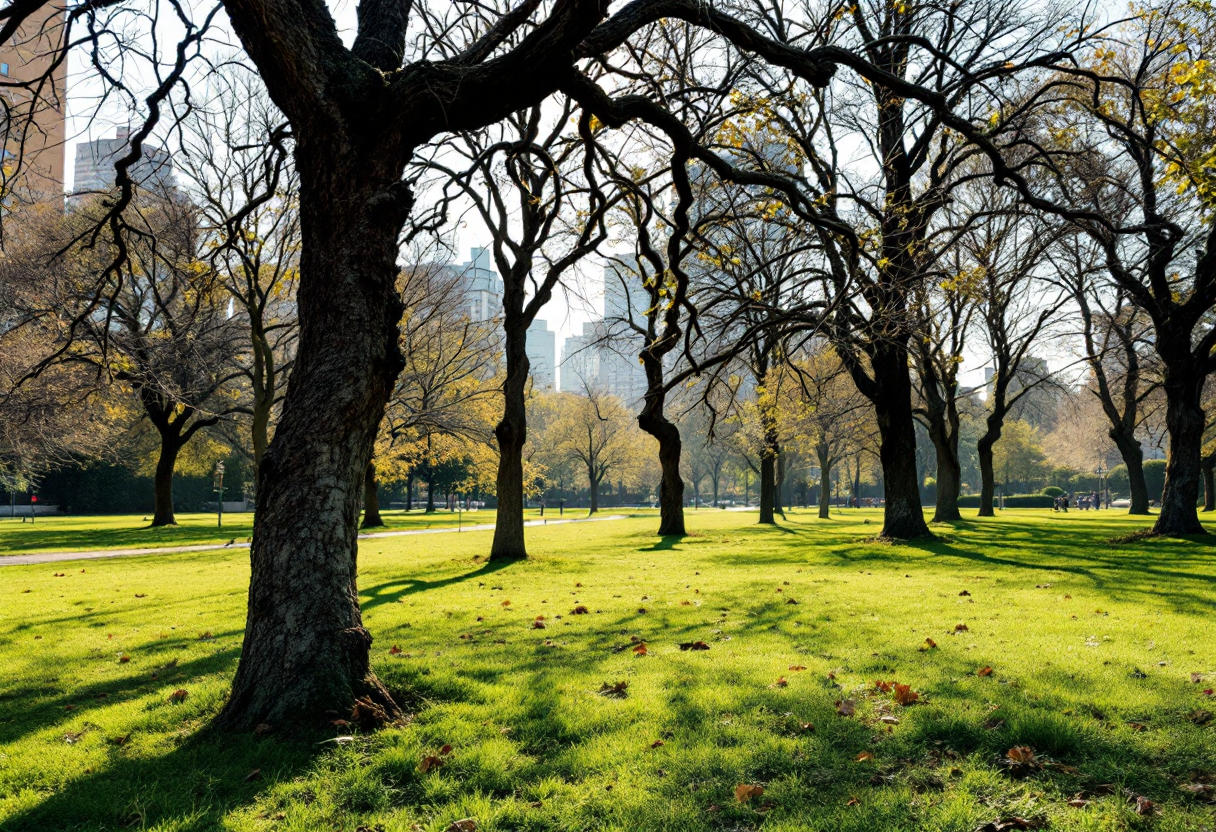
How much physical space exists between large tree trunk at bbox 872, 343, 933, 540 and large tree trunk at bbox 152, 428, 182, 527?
80.7 ft

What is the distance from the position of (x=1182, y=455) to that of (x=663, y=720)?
1637cm

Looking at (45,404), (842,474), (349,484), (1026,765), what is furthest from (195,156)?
(842,474)

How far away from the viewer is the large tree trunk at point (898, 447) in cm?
1625

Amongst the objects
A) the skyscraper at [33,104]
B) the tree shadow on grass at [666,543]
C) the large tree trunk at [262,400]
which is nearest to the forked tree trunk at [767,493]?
the tree shadow on grass at [666,543]

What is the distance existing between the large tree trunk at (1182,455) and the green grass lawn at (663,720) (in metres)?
8.31

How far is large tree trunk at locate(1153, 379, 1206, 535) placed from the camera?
15383mm

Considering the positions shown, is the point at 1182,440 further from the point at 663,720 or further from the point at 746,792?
the point at 746,792

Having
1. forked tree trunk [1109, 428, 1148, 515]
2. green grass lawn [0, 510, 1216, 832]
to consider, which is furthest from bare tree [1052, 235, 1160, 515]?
green grass lawn [0, 510, 1216, 832]

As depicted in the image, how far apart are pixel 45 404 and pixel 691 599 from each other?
1780 centimetres

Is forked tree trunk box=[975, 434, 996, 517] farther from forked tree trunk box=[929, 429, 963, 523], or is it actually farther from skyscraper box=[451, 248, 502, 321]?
skyscraper box=[451, 248, 502, 321]

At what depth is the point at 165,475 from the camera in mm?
27891

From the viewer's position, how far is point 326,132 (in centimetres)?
449

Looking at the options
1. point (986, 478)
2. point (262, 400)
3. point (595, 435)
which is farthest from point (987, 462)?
point (262, 400)

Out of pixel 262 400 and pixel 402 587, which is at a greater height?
pixel 262 400
